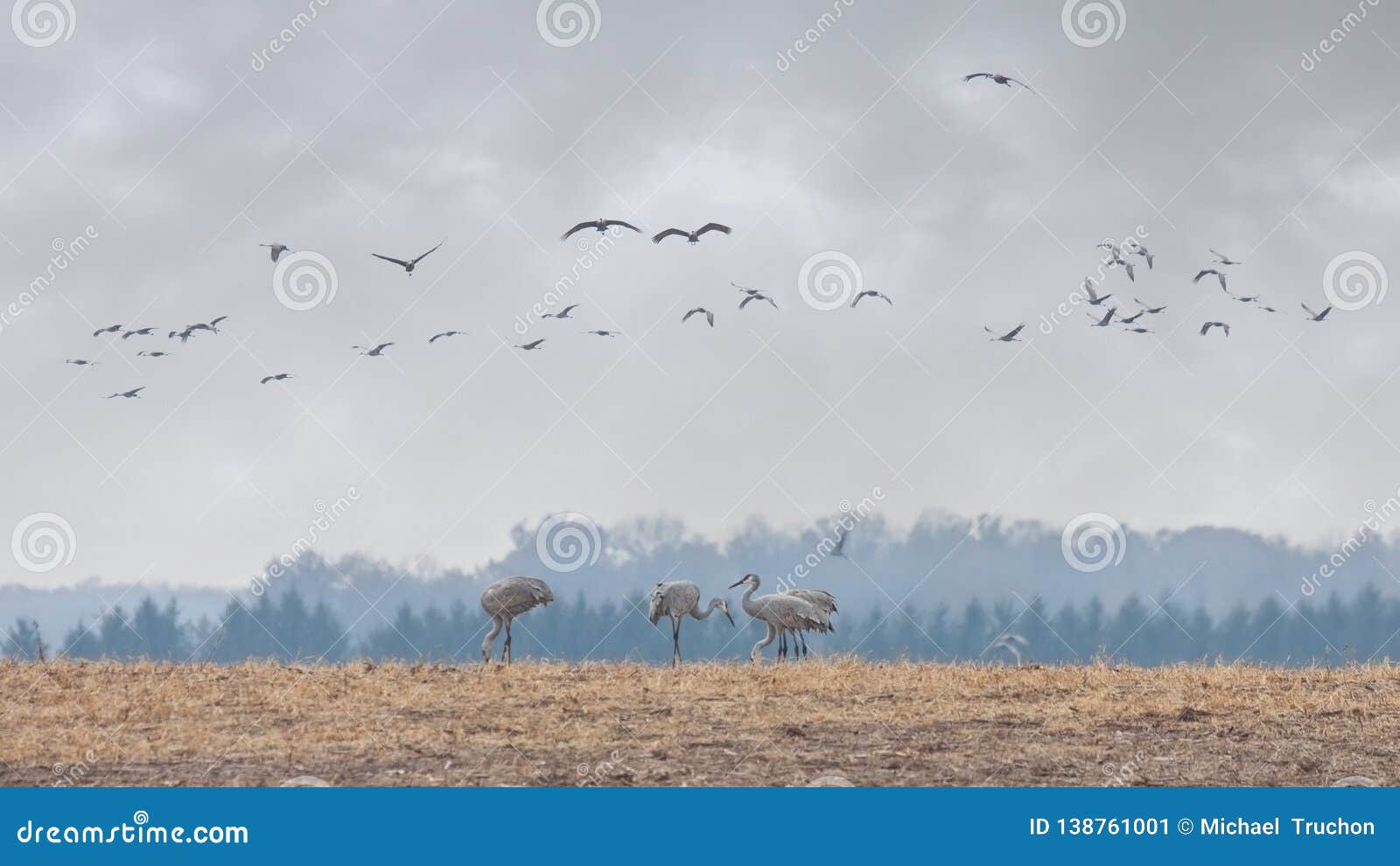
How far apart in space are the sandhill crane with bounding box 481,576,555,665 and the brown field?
321cm

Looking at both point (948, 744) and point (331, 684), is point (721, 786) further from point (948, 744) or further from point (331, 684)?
point (331, 684)

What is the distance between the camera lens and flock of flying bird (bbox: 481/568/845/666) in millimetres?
25891

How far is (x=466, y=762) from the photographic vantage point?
15750 mm

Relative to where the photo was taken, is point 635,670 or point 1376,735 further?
point 635,670

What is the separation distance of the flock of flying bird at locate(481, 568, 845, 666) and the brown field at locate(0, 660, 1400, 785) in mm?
2767

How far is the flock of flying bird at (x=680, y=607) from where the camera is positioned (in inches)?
1019

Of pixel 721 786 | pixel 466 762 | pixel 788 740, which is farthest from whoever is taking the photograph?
pixel 788 740

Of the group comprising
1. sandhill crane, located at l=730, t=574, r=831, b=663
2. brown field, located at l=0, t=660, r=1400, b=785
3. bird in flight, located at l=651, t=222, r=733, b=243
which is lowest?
brown field, located at l=0, t=660, r=1400, b=785

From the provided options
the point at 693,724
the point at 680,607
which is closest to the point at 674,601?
the point at 680,607

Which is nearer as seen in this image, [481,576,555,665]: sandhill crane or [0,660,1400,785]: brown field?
[0,660,1400,785]: brown field

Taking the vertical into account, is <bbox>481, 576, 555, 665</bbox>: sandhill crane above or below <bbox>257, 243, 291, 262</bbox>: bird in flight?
below

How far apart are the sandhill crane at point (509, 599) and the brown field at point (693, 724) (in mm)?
3206

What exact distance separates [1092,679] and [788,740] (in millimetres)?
6759

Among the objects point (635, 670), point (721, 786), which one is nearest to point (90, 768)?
point (721, 786)
